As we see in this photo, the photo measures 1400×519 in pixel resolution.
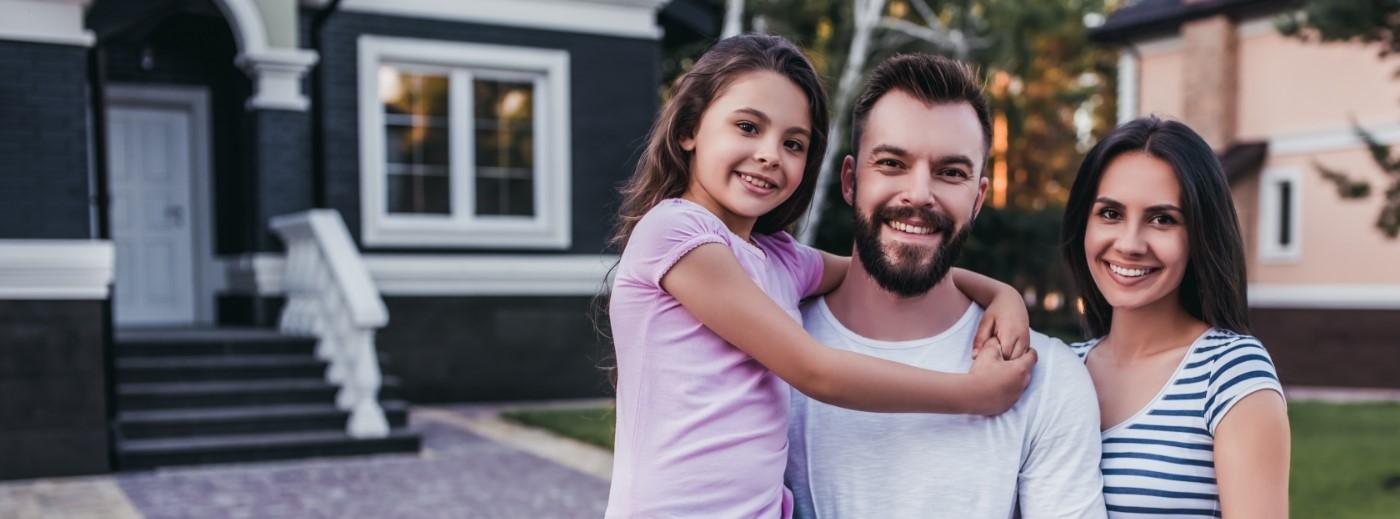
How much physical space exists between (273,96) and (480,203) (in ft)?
6.86

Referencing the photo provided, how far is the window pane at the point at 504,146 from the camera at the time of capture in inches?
Answer: 428

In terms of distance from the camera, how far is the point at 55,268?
7.08 meters

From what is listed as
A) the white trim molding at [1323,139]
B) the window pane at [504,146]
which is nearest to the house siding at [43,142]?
the window pane at [504,146]

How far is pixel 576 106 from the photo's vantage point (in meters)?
11.1

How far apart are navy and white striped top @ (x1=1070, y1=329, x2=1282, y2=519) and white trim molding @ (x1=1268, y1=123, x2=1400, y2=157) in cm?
1509

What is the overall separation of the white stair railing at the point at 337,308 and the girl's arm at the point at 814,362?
6566mm

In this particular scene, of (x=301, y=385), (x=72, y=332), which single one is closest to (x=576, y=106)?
(x=301, y=385)

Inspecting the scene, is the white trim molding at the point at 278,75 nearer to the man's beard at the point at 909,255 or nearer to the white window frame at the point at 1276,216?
the man's beard at the point at 909,255

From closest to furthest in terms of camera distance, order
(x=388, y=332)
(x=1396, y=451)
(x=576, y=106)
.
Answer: (x=1396, y=451), (x=388, y=332), (x=576, y=106)

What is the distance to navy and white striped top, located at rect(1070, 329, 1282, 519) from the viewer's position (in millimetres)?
1829

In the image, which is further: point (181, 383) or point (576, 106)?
point (576, 106)

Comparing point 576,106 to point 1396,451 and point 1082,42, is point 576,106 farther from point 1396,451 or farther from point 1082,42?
point 1082,42

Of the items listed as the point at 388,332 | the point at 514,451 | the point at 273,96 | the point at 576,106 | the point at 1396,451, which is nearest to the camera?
the point at 514,451

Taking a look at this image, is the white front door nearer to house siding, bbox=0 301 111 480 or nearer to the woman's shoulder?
house siding, bbox=0 301 111 480
